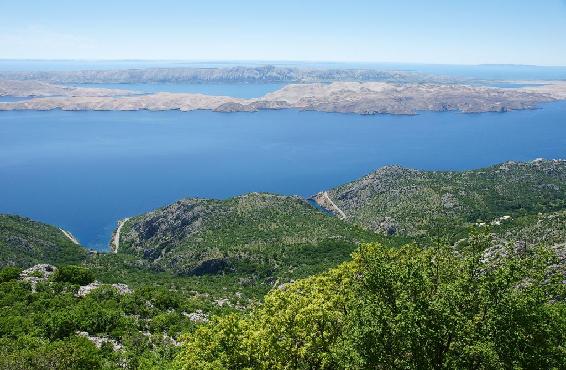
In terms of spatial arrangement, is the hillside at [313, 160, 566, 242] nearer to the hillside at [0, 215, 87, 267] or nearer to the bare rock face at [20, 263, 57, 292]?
the hillside at [0, 215, 87, 267]

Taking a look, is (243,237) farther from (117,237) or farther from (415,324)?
(415,324)

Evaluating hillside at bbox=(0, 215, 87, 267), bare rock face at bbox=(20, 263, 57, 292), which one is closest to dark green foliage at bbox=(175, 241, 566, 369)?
bare rock face at bbox=(20, 263, 57, 292)

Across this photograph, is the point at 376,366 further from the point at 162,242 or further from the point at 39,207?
the point at 39,207

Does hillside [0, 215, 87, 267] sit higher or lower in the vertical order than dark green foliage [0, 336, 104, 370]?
lower

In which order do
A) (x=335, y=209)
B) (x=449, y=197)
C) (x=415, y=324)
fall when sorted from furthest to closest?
(x=335, y=209), (x=449, y=197), (x=415, y=324)

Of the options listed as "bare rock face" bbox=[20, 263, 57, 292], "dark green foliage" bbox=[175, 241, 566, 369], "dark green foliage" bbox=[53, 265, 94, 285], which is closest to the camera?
"dark green foliage" bbox=[175, 241, 566, 369]

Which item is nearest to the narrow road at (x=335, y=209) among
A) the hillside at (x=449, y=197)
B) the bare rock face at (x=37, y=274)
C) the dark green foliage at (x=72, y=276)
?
the hillside at (x=449, y=197)

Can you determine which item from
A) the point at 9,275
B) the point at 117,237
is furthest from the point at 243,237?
the point at 9,275

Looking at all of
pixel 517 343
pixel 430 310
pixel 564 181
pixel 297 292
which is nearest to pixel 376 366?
pixel 430 310
